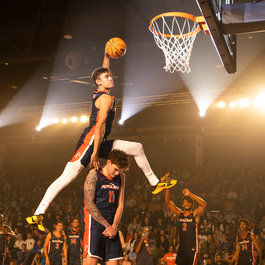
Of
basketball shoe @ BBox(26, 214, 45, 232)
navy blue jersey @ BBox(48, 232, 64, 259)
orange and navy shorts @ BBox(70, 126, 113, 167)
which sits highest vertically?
orange and navy shorts @ BBox(70, 126, 113, 167)

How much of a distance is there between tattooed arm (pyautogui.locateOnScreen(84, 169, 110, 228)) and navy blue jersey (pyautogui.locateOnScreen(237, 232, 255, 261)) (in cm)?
495

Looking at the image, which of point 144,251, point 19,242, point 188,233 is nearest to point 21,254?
point 19,242

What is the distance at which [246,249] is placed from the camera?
26.2 feet

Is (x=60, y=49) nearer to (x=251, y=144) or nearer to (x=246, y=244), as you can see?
(x=246, y=244)

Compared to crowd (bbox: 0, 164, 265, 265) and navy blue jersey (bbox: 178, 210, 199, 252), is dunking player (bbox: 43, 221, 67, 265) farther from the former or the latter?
navy blue jersey (bbox: 178, 210, 199, 252)

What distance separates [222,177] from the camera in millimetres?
17781

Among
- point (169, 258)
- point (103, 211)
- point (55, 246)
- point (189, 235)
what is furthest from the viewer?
point (169, 258)

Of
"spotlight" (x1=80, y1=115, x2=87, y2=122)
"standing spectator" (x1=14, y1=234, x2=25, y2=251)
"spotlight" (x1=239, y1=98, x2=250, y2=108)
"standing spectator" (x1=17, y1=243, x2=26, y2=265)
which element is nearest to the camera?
"standing spectator" (x1=17, y1=243, x2=26, y2=265)

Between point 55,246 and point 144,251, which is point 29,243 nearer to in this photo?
point 55,246

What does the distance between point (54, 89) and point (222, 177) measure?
8500mm

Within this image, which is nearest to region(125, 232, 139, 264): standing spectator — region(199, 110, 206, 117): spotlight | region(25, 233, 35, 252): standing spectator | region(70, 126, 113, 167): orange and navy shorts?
region(25, 233, 35, 252): standing spectator

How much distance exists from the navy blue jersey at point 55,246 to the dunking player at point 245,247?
4222mm

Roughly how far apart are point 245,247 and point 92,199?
5.10 meters

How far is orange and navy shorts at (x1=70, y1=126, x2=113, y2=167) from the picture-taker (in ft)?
14.9
